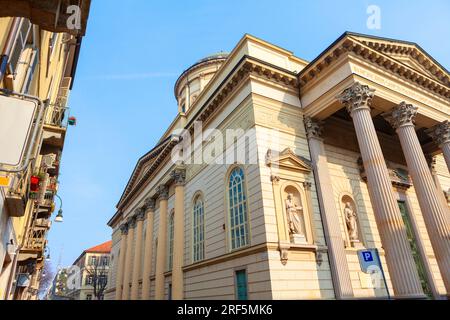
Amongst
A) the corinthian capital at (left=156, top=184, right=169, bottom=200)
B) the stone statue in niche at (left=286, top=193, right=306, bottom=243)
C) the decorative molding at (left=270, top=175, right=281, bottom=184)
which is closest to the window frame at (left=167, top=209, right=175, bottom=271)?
the corinthian capital at (left=156, top=184, right=169, bottom=200)

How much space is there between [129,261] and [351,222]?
75.4ft

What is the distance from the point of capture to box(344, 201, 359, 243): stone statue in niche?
13.3 metres

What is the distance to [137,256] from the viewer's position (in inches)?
1042

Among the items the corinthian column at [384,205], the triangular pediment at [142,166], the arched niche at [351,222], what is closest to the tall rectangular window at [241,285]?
the arched niche at [351,222]

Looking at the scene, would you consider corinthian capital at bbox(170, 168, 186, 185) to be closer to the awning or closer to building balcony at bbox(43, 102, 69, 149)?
building balcony at bbox(43, 102, 69, 149)

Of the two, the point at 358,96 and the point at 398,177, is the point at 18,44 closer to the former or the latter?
the point at 358,96

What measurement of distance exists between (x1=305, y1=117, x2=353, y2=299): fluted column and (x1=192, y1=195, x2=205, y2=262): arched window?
686 cm

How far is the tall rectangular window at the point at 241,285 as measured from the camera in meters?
12.0

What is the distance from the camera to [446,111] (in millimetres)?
16438

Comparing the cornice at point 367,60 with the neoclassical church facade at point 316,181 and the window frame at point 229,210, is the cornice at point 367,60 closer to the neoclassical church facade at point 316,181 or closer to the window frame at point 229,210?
the neoclassical church facade at point 316,181

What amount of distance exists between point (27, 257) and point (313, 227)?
1269 centimetres

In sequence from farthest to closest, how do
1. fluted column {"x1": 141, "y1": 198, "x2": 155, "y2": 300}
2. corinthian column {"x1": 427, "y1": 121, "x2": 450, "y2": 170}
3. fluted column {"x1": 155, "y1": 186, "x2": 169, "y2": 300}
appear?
fluted column {"x1": 141, "y1": 198, "x2": 155, "y2": 300} < fluted column {"x1": 155, "y1": 186, "x2": 169, "y2": 300} < corinthian column {"x1": 427, "y1": 121, "x2": 450, "y2": 170}

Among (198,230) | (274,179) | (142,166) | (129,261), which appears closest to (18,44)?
(274,179)
